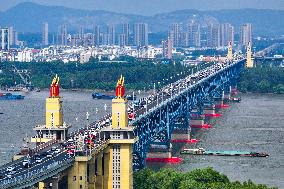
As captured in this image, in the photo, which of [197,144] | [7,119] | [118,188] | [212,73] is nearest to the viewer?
[118,188]

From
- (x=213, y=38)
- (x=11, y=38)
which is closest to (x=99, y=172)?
(x=11, y=38)

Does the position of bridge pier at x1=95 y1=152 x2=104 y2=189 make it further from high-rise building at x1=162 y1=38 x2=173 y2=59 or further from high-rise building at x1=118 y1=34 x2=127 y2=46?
high-rise building at x1=118 y1=34 x2=127 y2=46

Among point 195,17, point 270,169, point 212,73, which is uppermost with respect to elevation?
point 195,17

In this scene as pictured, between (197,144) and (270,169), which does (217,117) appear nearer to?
(197,144)

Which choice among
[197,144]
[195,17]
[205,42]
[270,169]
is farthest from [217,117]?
[195,17]

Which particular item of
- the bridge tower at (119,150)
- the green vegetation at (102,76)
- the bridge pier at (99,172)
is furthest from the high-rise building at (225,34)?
the bridge pier at (99,172)

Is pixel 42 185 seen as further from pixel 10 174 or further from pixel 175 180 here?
pixel 175 180
